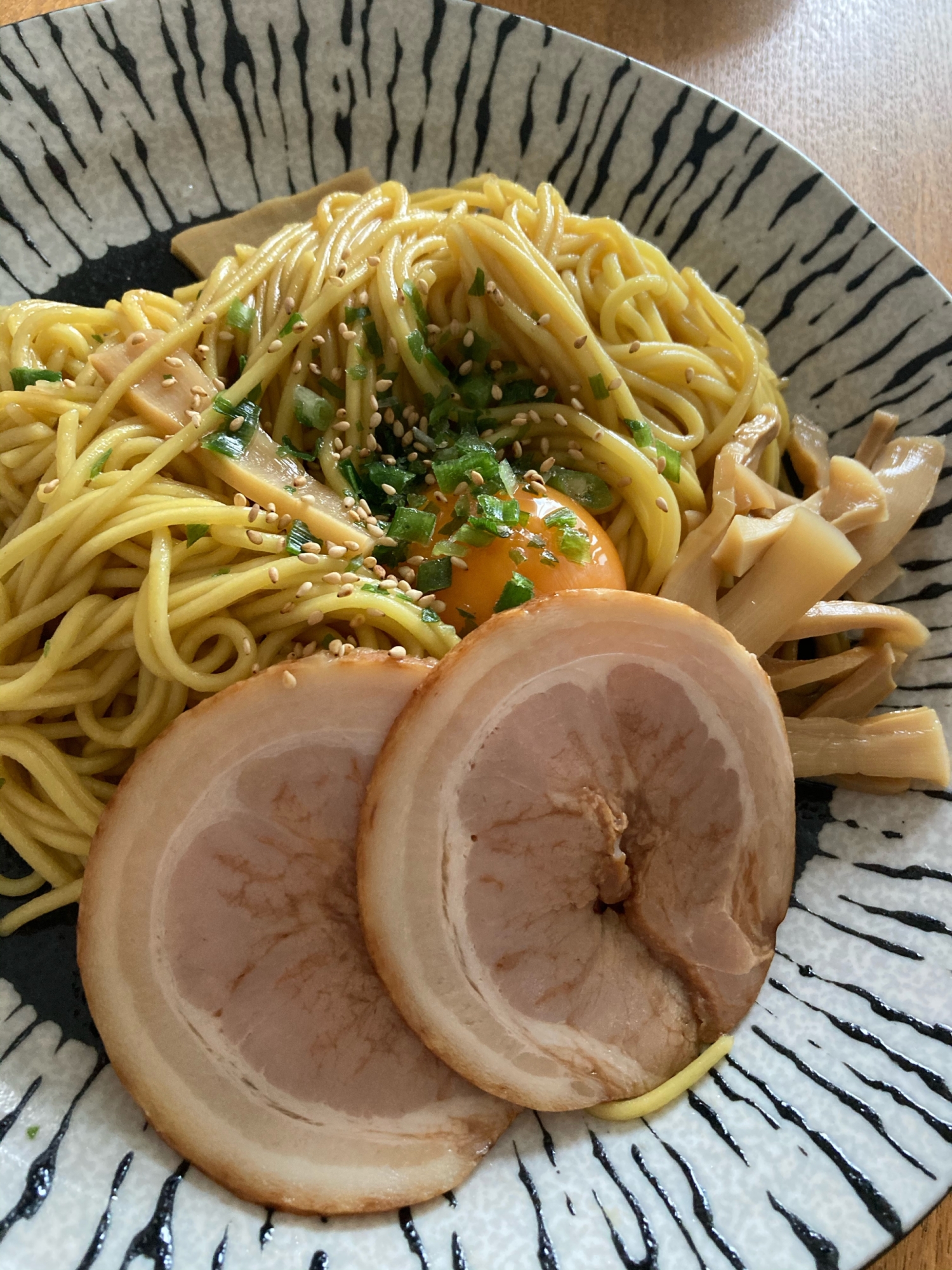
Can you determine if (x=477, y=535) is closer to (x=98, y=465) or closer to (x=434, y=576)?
(x=434, y=576)

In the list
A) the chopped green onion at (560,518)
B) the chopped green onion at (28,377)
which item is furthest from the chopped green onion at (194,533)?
the chopped green onion at (560,518)

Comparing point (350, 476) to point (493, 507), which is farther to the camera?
point (350, 476)

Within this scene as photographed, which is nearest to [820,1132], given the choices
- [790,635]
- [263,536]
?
[790,635]

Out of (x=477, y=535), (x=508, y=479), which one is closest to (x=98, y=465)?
(x=477, y=535)

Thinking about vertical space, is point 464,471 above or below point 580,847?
above

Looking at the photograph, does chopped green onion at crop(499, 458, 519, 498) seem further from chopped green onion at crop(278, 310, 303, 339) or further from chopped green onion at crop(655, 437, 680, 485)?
chopped green onion at crop(278, 310, 303, 339)

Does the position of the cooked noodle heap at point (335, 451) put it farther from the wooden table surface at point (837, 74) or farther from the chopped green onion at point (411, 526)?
the wooden table surface at point (837, 74)

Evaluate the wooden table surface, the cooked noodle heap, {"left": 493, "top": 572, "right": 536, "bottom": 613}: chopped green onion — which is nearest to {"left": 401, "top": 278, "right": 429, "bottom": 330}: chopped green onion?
the cooked noodle heap
